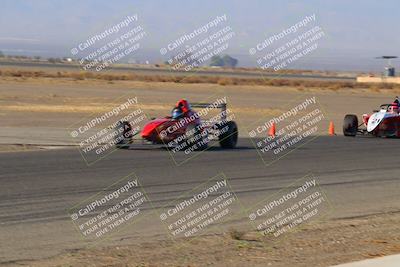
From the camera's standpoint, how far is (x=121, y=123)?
21.3 metres

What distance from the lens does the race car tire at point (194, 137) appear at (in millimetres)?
20875

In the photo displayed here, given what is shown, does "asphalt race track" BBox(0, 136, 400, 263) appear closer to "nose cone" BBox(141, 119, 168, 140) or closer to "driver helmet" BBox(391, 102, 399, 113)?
"nose cone" BBox(141, 119, 168, 140)

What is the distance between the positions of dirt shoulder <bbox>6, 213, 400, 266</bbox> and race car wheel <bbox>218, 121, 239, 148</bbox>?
1056 centimetres

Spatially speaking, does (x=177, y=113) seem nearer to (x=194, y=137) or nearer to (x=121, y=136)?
(x=194, y=137)

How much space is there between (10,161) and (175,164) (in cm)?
329

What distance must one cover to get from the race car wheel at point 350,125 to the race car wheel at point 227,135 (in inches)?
265

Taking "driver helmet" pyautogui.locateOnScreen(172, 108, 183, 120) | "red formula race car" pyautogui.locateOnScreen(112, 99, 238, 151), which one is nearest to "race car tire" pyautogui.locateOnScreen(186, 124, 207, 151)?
"red formula race car" pyautogui.locateOnScreen(112, 99, 238, 151)

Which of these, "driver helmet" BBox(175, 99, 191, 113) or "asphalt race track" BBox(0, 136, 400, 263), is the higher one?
Result: "driver helmet" BBox(175, 99, 191, 113)

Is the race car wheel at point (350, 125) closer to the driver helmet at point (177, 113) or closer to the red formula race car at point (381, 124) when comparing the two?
the red formula race car at point (381, 124)

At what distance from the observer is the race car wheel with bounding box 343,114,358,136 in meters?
28.2

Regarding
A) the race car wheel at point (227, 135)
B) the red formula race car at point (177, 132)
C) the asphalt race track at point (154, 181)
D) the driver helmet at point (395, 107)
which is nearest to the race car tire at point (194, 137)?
the red formula race car at point (177, 132)

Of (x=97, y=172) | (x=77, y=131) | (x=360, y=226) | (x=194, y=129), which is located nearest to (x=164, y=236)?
(x=360, y=226)

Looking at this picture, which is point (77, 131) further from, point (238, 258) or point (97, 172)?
point (238, 258)

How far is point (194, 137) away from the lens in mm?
20953
